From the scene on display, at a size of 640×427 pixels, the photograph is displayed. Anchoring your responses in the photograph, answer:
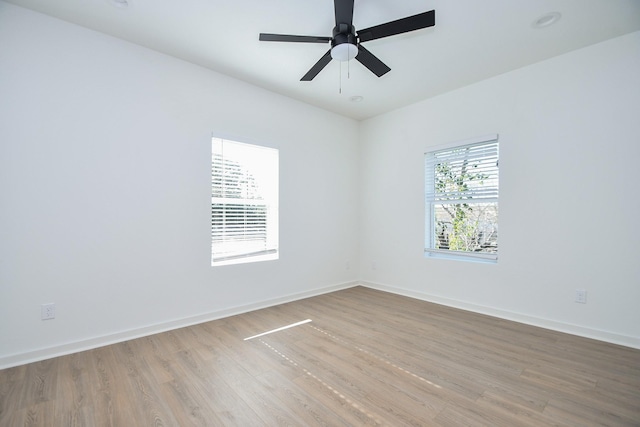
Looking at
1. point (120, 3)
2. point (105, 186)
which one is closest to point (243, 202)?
point (105, 186)

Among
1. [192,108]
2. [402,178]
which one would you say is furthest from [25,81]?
[402,178]

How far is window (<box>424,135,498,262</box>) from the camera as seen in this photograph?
11.2 feet

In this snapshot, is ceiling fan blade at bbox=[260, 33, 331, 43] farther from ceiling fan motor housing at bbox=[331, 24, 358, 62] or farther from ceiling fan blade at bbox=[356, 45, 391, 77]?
ceiling fan blade at bbox=[356, 45, 391, 77]

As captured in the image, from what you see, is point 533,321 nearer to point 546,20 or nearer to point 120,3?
point 546,20

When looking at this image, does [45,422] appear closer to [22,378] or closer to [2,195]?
[22,378]

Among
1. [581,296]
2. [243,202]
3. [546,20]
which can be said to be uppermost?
[546,20]

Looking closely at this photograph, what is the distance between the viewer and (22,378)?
2.02 meters

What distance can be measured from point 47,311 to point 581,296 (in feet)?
15.6

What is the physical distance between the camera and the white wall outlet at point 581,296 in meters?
2.74

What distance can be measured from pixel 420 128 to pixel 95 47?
3.75 m

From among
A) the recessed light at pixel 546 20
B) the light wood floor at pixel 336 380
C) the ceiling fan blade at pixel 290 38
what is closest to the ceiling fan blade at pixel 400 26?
the ceiling fan blade at pixel 290 38

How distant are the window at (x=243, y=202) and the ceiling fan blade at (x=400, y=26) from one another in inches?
78.0

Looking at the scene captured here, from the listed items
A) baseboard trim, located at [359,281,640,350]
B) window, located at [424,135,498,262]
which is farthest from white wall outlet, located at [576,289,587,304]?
window, located at [424,135,498,262]

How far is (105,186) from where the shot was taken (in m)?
2.58
